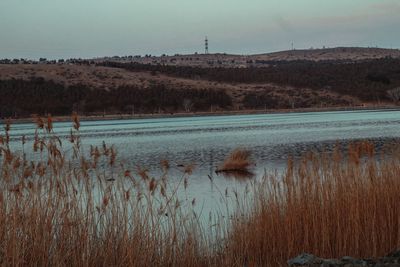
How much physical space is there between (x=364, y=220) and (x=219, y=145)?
20399 mm

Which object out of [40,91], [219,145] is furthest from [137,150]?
[40,91]

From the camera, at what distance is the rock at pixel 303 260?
664 centimetres

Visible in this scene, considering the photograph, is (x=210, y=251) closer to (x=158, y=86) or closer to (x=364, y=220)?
(x=364, y=220)

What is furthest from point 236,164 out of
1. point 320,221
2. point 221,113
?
point 221,113

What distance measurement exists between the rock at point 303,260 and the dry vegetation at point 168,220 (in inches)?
8.4

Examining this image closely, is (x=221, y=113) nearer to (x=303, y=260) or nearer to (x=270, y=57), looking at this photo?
(x=303, y=260)

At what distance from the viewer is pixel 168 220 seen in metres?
7.55

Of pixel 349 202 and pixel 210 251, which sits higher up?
pixel 349 202

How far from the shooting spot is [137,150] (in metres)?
26.5

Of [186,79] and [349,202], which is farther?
[186,79]

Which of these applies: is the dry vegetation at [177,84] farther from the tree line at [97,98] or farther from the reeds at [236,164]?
the reeds at [236,164]

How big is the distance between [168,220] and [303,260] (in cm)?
173

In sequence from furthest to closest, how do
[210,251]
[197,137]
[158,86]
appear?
[158,86], [197,137], [210,251]

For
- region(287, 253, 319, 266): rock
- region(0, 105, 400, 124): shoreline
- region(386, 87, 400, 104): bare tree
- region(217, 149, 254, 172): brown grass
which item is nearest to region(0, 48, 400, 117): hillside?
region(386, 87, 400, 104): bare tree
